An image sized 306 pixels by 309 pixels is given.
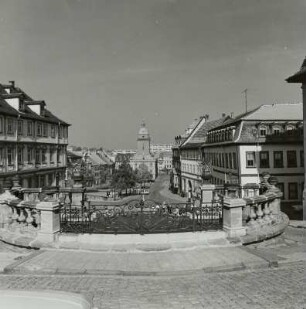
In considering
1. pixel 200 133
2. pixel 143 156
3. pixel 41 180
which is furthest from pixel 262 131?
pixel 143 156

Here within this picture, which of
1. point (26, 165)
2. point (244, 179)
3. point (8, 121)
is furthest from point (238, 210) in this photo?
point (26, 165)

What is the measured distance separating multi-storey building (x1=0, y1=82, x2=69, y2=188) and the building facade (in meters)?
116

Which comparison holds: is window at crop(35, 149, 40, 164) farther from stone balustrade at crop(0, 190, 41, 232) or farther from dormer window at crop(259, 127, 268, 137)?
stone balustrade at crop(0, 190, 41, 232)

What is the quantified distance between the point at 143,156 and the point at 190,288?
537ft

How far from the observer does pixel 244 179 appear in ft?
126

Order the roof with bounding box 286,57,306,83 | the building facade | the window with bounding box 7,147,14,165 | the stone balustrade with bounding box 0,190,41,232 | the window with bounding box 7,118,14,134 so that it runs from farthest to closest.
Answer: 1. the building facade
2. the window with bounding box 7,147,14,165
3. the window with bounding box 7,118,14,134
4. the roof with bounding box 286,57,306,83
5. the stone balustrade with bounding box 0,190,41,232

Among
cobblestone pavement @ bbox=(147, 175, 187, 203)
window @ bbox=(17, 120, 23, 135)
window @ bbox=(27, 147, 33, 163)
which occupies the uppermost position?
window @ bbox=(17, 120, 23, 135)

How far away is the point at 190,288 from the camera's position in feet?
22.6

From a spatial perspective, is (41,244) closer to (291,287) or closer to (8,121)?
(291,287)

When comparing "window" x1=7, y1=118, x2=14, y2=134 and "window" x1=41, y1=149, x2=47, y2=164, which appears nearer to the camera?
"window" x1=7, y1=118, x2=14, y2=134

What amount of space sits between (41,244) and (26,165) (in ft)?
107

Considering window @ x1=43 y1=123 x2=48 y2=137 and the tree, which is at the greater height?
window @ x1=43 y1=123 x2=48 y2=137

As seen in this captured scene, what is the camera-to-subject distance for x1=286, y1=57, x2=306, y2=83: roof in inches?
851

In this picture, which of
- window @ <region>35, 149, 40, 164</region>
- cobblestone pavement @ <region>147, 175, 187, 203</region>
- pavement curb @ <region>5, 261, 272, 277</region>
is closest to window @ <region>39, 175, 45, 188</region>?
window @ <region>35, 149, 40, 164</region>
